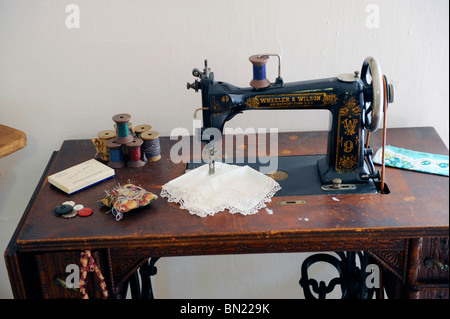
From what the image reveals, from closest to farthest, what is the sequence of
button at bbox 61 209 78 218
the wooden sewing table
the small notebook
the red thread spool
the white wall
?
the wooden sewing table, button at bbox 61 209 78 218, the small notebook, the red thread spool, the white wall

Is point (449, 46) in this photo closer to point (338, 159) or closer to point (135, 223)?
point (338, 159)

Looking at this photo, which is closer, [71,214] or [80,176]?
[71,214]

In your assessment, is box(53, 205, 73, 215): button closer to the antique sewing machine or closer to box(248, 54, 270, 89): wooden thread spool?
the antique sewing machine

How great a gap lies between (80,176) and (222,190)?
0.49 metres

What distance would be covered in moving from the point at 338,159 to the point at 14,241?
1051 millimetres

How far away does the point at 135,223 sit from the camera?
5.49ft

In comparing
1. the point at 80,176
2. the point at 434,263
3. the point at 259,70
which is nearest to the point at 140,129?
the point at 80,176

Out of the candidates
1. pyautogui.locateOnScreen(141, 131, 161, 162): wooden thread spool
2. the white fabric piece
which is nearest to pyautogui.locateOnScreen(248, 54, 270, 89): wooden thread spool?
the white fabric piece

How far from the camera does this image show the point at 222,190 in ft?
5.99

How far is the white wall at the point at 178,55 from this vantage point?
82.0 inches

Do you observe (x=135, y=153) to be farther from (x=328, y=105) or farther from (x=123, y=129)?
(x=328, y=105)

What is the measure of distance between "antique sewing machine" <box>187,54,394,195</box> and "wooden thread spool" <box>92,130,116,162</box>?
0.42 metres

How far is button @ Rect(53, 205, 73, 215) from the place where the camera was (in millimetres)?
1720
